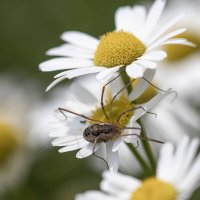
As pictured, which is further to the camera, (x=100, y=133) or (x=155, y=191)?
(x=100, y=133)

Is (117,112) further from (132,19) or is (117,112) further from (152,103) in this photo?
(132,19)

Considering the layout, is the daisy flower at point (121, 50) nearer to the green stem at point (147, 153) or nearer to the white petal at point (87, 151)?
the green stem at point (147, 153)

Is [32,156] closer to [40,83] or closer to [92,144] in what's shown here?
[40,83]

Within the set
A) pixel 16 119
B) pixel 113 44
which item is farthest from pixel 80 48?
pixel 16 119

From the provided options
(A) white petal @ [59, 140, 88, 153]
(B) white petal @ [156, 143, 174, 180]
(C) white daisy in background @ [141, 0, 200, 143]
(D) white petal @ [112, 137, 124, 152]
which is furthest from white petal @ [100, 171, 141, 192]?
(C) white daisy in background @ [141, 0, 200, 143]

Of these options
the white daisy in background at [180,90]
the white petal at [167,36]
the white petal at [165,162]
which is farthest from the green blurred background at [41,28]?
the white petal at [165,162]

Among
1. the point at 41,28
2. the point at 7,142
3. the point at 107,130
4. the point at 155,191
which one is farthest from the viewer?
the point at 41,28

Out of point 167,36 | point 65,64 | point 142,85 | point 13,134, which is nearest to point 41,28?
point 13,134
